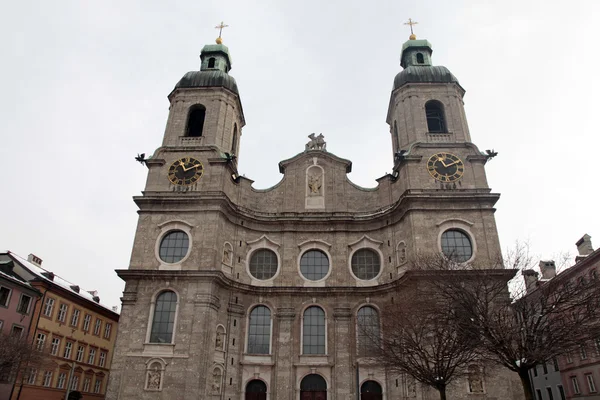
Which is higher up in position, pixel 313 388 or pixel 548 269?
pixel 548 269

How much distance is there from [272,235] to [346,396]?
10315mm

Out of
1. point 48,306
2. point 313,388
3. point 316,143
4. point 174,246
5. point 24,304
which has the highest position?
point 316,143

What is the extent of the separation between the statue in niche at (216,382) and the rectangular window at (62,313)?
48.5 ft

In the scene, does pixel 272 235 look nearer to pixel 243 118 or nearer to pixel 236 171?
pixel 236 171

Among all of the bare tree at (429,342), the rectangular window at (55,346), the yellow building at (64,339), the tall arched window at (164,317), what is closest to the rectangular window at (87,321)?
the yellow building at (64,339)

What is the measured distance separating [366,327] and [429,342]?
504 centimetres

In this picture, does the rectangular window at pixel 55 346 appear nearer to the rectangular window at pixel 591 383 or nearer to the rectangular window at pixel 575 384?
the rectangular window at pixel 591 383

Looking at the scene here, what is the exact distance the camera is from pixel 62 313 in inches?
1276

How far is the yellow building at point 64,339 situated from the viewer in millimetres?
29578

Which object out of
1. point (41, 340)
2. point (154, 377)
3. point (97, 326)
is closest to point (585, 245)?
point (154, 377)

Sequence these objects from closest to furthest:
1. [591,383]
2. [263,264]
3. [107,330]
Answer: [263,264] → [591,383] → [107,330]

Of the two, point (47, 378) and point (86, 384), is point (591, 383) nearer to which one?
point (86, 384)

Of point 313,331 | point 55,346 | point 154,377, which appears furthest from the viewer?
point 55,346

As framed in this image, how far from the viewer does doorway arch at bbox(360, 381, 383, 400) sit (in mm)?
24391
